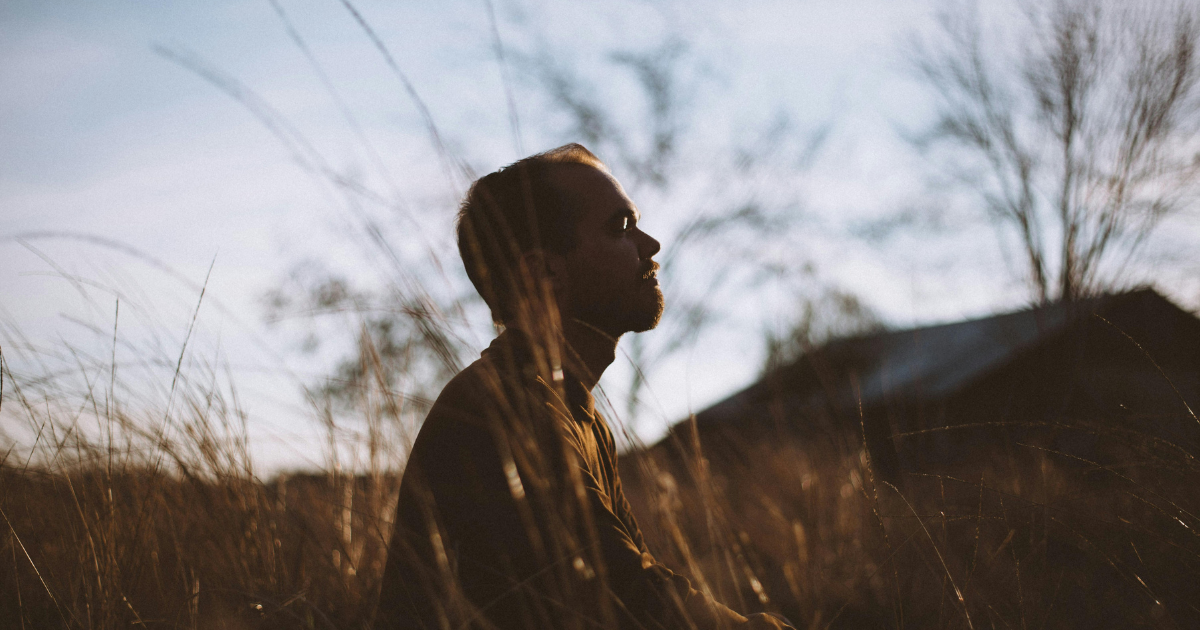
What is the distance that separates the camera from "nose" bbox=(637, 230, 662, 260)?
159 cm

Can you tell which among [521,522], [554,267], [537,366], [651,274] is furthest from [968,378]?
[521,522]

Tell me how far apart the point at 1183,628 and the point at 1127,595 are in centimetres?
59

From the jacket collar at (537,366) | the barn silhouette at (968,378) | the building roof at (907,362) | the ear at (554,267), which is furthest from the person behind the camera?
the building roof at (907,362)

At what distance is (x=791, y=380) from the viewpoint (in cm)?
1277

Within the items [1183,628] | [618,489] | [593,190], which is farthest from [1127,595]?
[593,190]

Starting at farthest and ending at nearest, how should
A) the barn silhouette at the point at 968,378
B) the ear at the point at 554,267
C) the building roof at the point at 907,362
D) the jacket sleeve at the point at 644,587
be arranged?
the building roof at the point at 907,362
the barn silhouette at the point at 968,378
the ear at the point at 554,267
the jacket sleeve at the point at 644,587

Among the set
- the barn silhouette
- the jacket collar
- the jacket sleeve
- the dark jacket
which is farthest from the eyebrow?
the barn silhouette

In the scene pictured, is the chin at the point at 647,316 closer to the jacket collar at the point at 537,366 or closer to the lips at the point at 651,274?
the lips at the point at 651,274

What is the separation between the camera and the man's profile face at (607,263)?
153cm

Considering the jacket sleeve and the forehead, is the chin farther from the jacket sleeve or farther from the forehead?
the jacket sleeve

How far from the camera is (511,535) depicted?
1.00 metres

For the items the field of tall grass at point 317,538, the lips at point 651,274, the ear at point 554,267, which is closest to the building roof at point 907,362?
the field of tall grass at point 317,538

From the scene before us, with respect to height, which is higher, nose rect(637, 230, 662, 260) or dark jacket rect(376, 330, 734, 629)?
nose rect(637, 230, 662, 260)

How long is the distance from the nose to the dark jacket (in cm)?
53
